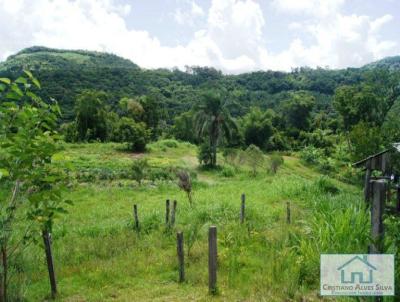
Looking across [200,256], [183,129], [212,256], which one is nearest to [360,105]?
[183,129]

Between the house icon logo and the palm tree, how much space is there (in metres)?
24.1

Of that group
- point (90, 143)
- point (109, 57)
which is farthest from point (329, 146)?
point (109, 57)

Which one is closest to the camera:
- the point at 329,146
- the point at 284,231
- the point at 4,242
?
the point at 4,242

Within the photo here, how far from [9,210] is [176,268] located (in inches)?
154

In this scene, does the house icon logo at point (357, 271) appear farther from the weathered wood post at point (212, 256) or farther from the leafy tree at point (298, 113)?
the leafy tree at point (298, 113)

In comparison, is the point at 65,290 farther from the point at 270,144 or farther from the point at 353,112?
the point at 270,144

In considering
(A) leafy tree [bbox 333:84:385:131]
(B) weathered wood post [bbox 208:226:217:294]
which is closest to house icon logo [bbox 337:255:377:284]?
(B) weathered wood post [bbox 208:226:217:294]

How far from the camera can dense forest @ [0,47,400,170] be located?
2878 centimetres

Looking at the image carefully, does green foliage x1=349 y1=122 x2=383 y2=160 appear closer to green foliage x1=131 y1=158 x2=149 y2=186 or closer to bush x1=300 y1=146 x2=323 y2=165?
green foliage x1=131 y1=158 x2=149 y2=186

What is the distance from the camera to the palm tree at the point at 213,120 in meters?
28.1

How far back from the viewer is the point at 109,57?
150m

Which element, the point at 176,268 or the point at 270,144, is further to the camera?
the point at 270,144

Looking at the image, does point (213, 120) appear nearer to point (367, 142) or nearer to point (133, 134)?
point (133, 134)

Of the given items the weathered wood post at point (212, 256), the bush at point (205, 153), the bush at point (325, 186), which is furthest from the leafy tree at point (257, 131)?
the weathered wood post at point (212, 256)
